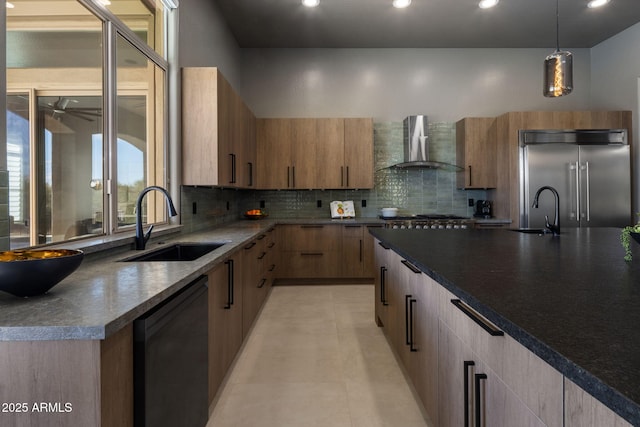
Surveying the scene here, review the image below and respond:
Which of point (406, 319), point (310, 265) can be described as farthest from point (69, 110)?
point (310, 265)

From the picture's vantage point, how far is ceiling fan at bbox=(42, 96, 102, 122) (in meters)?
1.96

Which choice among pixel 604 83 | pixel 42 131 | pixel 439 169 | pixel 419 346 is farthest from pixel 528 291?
pixel 604 83

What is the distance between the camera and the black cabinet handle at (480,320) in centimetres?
92

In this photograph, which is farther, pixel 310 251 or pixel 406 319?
pixel 310 251

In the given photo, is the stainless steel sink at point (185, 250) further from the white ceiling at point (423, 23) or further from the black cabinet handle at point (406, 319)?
the white ceiling at point (423, 23)

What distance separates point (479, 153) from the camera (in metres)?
4.82

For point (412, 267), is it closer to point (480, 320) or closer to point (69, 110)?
point (480, 320)

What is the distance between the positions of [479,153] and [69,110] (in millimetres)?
4441

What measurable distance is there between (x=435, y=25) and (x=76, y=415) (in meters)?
4.96

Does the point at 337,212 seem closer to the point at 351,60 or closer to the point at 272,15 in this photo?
the point at 351,60

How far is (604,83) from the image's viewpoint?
5020 millimetres

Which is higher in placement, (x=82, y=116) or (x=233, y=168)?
(x=82, y=116)

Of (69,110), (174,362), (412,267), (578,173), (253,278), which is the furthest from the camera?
(578,173)

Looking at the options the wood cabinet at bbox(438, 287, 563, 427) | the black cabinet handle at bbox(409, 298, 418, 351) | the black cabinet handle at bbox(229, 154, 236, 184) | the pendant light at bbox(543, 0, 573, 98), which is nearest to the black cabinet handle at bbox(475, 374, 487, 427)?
the wood cabinet at bbox(438, 287, 563, 427)
